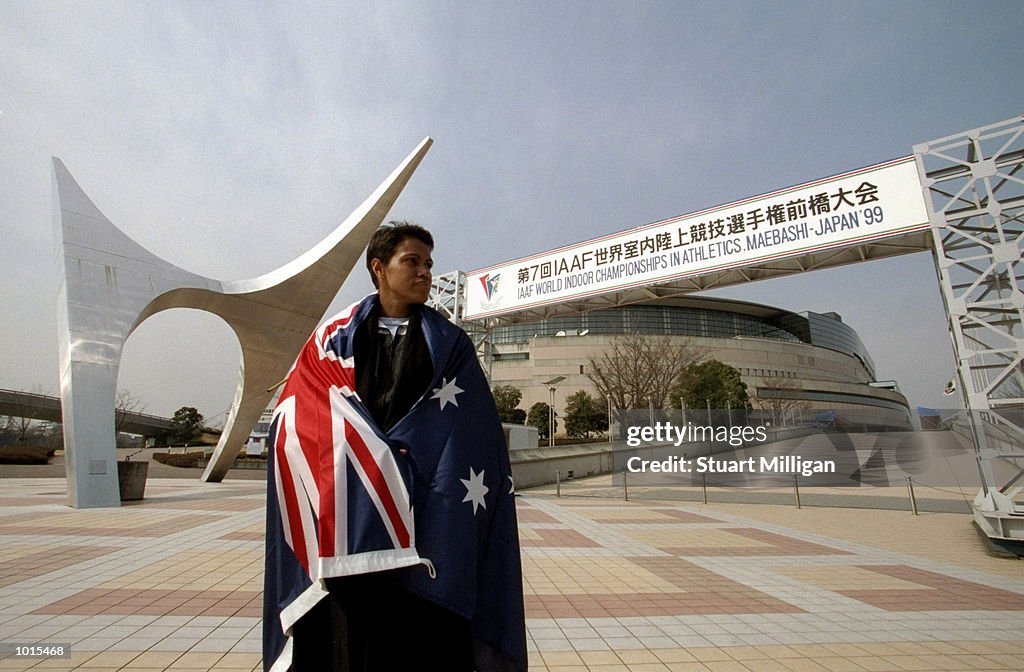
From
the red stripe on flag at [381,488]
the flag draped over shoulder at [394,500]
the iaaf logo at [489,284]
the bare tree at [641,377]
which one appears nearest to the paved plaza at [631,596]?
the flag draped over shoulder at [394,500]

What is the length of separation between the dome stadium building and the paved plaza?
110ft

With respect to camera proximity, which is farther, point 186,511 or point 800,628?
point 186,511

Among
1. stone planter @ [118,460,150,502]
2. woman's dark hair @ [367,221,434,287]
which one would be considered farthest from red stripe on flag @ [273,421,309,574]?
stone planter @ [118,460,150,502]

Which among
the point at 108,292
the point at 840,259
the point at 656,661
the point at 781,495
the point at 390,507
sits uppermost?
the point at 108,292

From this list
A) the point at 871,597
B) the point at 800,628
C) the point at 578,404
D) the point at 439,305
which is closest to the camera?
the point at 800,628

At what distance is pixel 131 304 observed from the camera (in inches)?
411

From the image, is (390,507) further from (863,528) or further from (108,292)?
(108,292)

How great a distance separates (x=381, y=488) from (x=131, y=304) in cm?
1193

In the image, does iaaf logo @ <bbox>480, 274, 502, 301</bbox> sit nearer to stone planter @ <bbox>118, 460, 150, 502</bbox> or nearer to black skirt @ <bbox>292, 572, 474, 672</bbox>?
stone planter @ <bbox>118, 460, 150, 502</bbox>

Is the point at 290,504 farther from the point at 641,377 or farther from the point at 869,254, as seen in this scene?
the point at 641,377

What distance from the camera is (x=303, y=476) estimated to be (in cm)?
129

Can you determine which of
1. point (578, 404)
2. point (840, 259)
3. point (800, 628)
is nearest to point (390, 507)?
point (800, 628)

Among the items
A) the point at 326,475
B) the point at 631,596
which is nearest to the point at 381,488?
the point at 326,475

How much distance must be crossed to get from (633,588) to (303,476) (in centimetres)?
424
